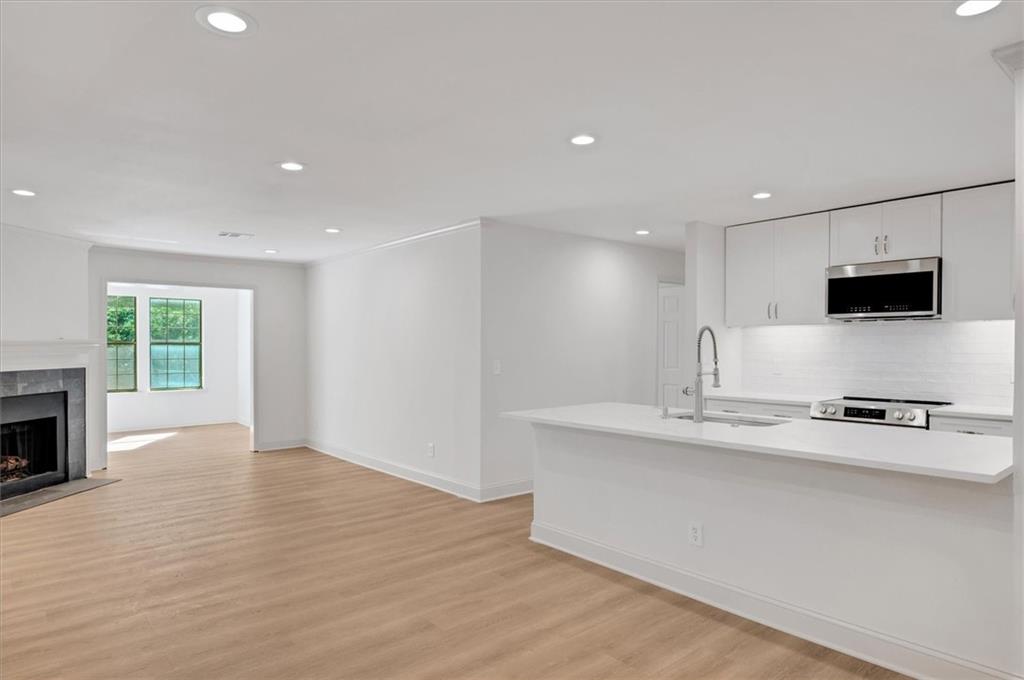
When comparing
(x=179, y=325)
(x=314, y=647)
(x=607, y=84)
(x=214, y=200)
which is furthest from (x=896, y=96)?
(x=179, y=325)

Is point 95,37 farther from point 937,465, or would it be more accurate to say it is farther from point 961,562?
point 961,562

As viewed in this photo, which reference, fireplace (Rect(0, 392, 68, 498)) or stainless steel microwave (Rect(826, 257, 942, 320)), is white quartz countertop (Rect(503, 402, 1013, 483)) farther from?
fireplace (Rect(0, 392, 68, 498))

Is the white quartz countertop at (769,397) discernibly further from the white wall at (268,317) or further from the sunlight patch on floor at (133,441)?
the sunlight patch on floor at (133,441)

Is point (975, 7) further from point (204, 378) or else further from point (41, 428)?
point (204, 378)

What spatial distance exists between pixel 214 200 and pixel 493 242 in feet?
7.13

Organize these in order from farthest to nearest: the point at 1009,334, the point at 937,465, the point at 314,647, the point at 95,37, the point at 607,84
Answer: the point at 1009,334, the point at 314,647, the point at 607,84, the point at 937,465, the point at 95,37

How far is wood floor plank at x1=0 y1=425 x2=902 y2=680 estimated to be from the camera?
8.35 feet

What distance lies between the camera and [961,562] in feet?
7.66

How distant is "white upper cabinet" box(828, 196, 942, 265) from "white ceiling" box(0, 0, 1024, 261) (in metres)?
0.20

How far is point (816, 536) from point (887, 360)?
111 inches

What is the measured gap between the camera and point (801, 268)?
16.3 feet

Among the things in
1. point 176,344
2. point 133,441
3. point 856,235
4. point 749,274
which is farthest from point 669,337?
Result: point 176,344

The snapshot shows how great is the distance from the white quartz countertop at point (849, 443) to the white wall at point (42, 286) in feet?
16.6

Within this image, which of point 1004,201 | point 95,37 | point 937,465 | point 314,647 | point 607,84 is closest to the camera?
point 95,37
